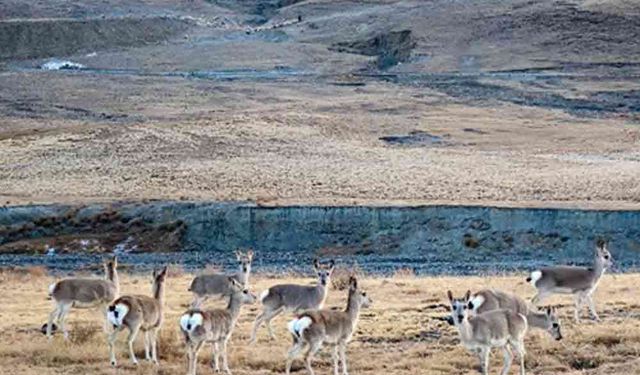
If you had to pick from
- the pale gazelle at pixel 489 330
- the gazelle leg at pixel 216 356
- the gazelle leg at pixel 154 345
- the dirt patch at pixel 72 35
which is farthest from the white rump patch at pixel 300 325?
the dirt patch at pixel 72 35

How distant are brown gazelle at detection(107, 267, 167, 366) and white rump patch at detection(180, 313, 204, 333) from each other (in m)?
1.24

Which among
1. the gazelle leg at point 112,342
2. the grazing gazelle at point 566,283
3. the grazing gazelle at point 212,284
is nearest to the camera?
the gazelle leg at point 112,342

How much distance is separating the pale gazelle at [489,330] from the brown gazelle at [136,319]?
430cm

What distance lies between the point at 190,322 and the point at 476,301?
470 cm

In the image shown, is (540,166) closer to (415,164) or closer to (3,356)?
(415,164)

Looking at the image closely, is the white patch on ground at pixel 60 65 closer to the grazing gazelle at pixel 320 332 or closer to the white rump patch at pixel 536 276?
the white rump patch at pixel 536 276

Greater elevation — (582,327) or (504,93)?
(582,327)

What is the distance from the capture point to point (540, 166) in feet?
184

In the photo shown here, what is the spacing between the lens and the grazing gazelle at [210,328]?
711 inches

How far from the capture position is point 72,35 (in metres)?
134

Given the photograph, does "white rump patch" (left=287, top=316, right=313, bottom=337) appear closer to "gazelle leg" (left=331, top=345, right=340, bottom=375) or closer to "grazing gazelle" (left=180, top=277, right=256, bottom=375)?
"gazelle leg" (left=331, top=345, right=340, bottom=375)

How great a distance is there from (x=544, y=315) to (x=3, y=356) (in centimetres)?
799

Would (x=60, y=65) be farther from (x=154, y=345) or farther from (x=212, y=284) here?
(x=154, y=345)

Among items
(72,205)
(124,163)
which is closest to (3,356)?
(72,205)
